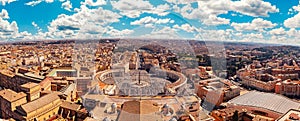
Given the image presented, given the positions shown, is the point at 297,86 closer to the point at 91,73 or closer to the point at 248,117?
the point at 248,117

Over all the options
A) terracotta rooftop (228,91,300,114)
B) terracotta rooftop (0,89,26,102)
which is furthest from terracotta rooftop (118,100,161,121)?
terracotta rooftop (228,91,300,114)

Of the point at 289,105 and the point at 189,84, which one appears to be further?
the point at 189,84

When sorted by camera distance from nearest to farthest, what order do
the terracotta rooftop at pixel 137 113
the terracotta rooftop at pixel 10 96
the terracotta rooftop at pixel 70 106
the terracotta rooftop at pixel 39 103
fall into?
the terracotta rooftop at pixel 137 113
the terracotta rooftop at pixel 39 103
the terracotta rooftop at pixel 70 106
the terracotta rooftop at pixel 10 96

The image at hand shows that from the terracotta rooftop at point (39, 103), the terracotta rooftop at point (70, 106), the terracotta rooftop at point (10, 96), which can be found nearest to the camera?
the terracotta rooftop at point (39, 103)

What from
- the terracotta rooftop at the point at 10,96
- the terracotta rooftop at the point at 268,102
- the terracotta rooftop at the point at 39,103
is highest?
the terracotta rooftop at the point at 10,96

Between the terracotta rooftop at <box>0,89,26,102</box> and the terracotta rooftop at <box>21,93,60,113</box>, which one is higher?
the terracotta rooftop at <box>0,89,26,102</box>

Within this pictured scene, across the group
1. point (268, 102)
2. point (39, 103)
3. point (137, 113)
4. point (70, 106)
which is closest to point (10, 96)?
point (39, 103)

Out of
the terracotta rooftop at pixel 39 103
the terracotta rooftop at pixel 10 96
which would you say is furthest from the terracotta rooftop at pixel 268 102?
the terracotta rooftop at pixel 10 96

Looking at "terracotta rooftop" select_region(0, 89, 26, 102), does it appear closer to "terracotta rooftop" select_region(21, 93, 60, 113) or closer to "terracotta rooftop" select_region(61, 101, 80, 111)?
"terracotta rooftop" select_region(21, 93, 60, 113)

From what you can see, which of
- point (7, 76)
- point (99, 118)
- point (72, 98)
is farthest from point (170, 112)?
point (7, 76)

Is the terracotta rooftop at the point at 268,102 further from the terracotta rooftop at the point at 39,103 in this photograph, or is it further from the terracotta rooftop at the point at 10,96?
the terracotta rooftop at the point at 10,96

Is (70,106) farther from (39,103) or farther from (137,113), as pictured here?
(137,113)
